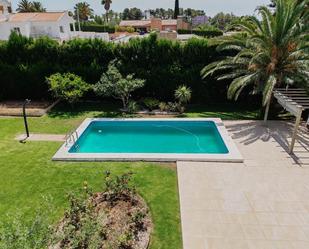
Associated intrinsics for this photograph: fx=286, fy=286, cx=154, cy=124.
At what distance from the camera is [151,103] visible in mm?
17750

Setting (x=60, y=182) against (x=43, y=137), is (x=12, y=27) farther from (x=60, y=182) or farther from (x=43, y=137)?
(x=60, y=182)

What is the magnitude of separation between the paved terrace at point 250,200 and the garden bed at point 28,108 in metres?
10.2

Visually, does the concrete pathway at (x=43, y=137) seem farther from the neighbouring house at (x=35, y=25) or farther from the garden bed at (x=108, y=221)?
the neighbouring house at (x=35, y=25)

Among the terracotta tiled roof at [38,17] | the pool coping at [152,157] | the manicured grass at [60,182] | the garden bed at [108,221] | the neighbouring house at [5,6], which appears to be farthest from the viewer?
the neighbouring house at [5,6]

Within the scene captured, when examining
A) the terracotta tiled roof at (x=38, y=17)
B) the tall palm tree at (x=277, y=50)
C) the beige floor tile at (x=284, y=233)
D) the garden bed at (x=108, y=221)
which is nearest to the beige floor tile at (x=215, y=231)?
the beige floor tile at (x=284, y=233)

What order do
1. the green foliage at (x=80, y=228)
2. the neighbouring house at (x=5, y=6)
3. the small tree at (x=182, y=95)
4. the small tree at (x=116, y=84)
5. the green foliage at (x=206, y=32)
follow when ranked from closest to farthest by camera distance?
the green foliage at (x=80, y=228) < the small tree at (x=116, y=84) < the small tree at (x=182, y=95) < the green foliage at (x=206, y=32) < the neighbouring house at (x=5, y=6)

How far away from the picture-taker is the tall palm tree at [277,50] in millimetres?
13984

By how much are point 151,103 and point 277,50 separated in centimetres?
760

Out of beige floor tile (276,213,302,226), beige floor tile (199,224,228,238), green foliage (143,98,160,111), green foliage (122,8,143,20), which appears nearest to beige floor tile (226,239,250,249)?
beige floor tile (199,224,228,238)

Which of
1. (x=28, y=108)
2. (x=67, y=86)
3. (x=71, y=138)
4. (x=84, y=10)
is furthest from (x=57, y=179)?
(x=84, y=10)

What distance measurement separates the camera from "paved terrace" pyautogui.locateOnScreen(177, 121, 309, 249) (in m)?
7.57

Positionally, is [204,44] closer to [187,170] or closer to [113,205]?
[187,170]

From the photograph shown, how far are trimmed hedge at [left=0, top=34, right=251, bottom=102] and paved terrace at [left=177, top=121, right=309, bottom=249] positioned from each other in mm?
6673

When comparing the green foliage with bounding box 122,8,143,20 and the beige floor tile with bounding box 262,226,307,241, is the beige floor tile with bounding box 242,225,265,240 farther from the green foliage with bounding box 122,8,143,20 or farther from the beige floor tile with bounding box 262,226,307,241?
the green foliage with bounding box 122,8,143,20
